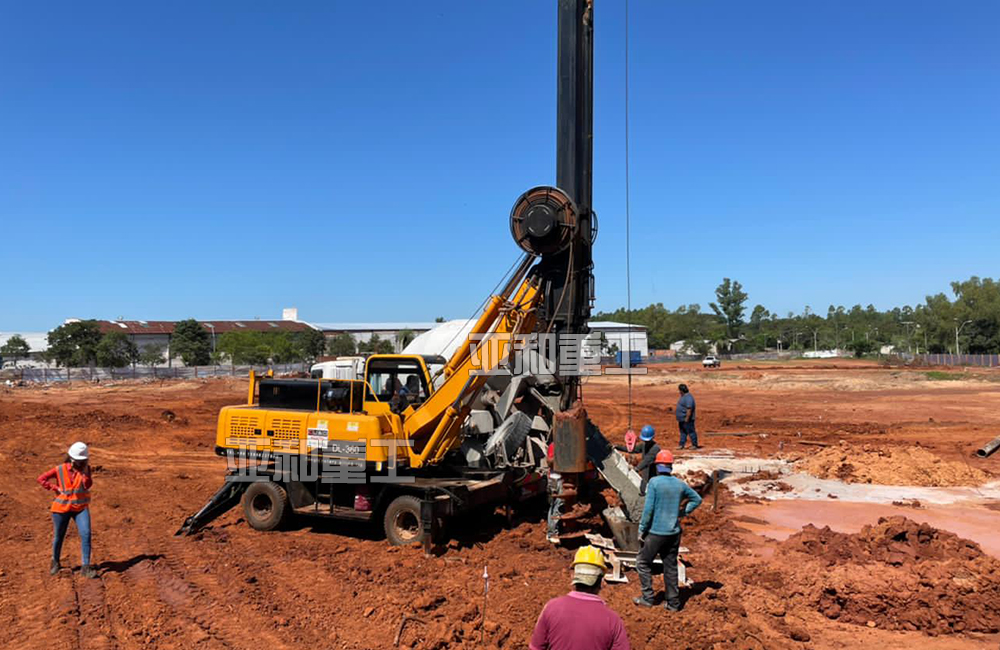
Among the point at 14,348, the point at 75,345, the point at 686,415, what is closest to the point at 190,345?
the point at 75,345

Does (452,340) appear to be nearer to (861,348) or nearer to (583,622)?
(583,622)

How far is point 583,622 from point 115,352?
69.1 meters

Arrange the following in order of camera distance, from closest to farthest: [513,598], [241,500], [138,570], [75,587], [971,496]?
[513,598] → [75,587] → [138,570] → [241,500] → [971,496]

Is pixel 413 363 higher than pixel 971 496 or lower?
higher

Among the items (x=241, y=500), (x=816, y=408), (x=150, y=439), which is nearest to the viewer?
(x=241, y=500)

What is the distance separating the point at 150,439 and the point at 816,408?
87.4 ft

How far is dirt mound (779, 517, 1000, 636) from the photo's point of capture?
7.29 metres

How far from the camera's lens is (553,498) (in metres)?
9.65

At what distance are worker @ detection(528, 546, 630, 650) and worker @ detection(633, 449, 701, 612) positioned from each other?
3677mm

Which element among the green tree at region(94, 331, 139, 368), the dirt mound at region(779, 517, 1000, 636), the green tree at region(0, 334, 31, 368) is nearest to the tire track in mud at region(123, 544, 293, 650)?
the dirt mound at region(779, 517, 1000, 636)

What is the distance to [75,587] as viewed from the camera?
8.47 m

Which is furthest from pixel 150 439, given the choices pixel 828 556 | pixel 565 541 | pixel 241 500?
pixel 828 556

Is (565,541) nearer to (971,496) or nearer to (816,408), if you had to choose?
(971,496)

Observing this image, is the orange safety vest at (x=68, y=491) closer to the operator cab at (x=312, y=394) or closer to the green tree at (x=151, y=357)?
the operator cab at (x=312, y=394)
